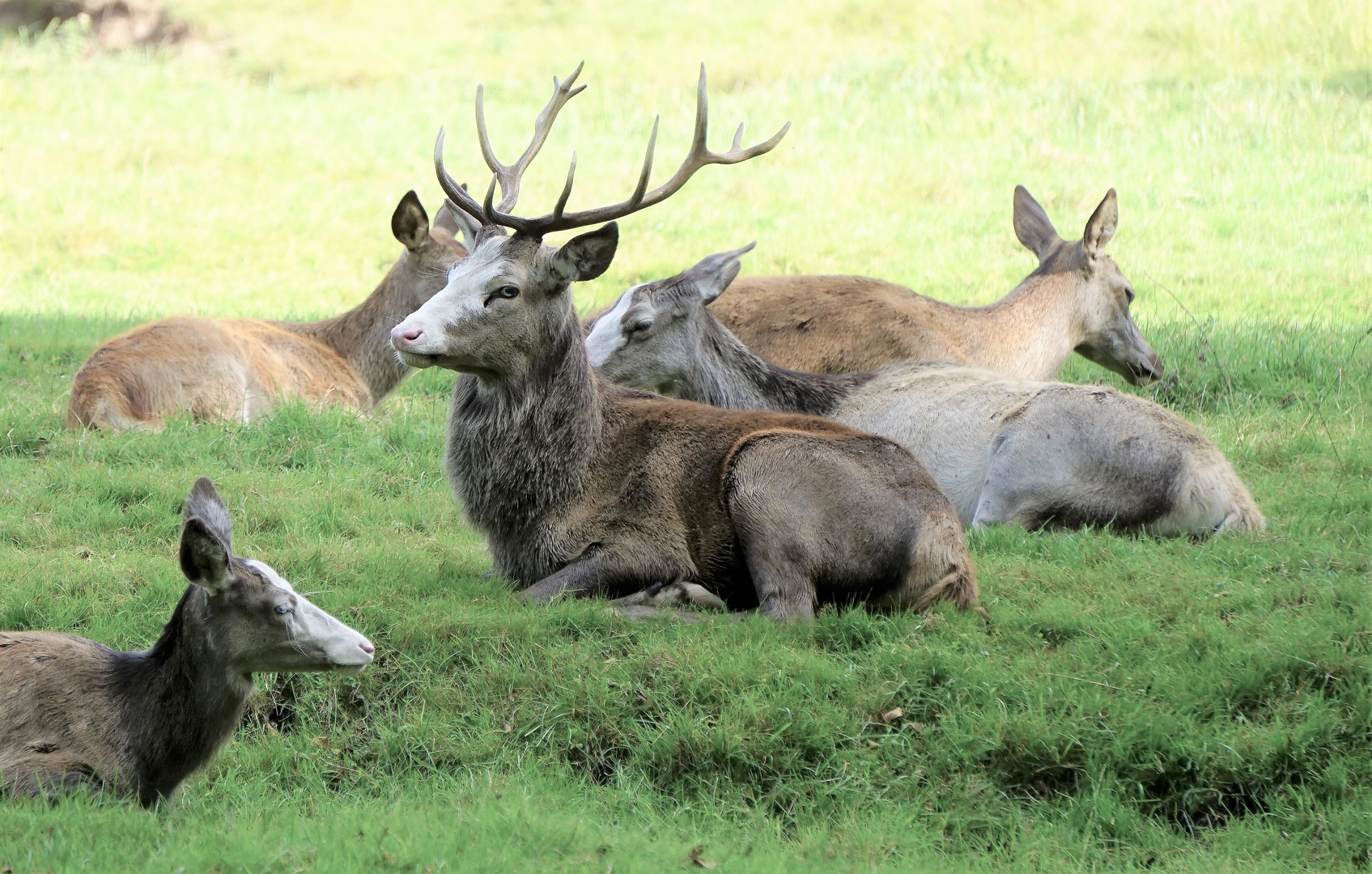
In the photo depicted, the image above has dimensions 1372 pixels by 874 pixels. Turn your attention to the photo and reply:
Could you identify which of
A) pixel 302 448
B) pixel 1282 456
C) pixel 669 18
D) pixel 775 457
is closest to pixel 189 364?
pixel 302 448

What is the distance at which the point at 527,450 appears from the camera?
7.02 m

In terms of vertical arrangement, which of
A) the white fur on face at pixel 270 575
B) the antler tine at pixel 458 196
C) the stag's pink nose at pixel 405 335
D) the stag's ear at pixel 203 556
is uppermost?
the antler tine at pixel 458 196

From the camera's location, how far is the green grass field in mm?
5320

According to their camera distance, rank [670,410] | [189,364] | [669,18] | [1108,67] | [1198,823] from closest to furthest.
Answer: [1198,823] → [670,410] → [189,364] → [1108,67] → [669,18]

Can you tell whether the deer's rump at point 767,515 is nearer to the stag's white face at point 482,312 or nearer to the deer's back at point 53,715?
the stag's white face at point 482,312

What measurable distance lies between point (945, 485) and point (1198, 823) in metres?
3.06

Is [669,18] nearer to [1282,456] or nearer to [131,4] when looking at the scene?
[131,4]

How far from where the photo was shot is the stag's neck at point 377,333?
444 inches

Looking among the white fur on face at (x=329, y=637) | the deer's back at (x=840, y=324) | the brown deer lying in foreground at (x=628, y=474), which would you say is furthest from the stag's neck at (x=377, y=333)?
the white fur on face at (x=329, y=637)

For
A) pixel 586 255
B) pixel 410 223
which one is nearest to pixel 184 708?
pixel 586 255

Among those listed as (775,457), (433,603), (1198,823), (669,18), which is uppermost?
(669,18)

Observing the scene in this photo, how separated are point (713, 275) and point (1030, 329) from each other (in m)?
2.67

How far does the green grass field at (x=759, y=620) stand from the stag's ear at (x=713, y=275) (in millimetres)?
1979

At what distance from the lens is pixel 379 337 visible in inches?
445
